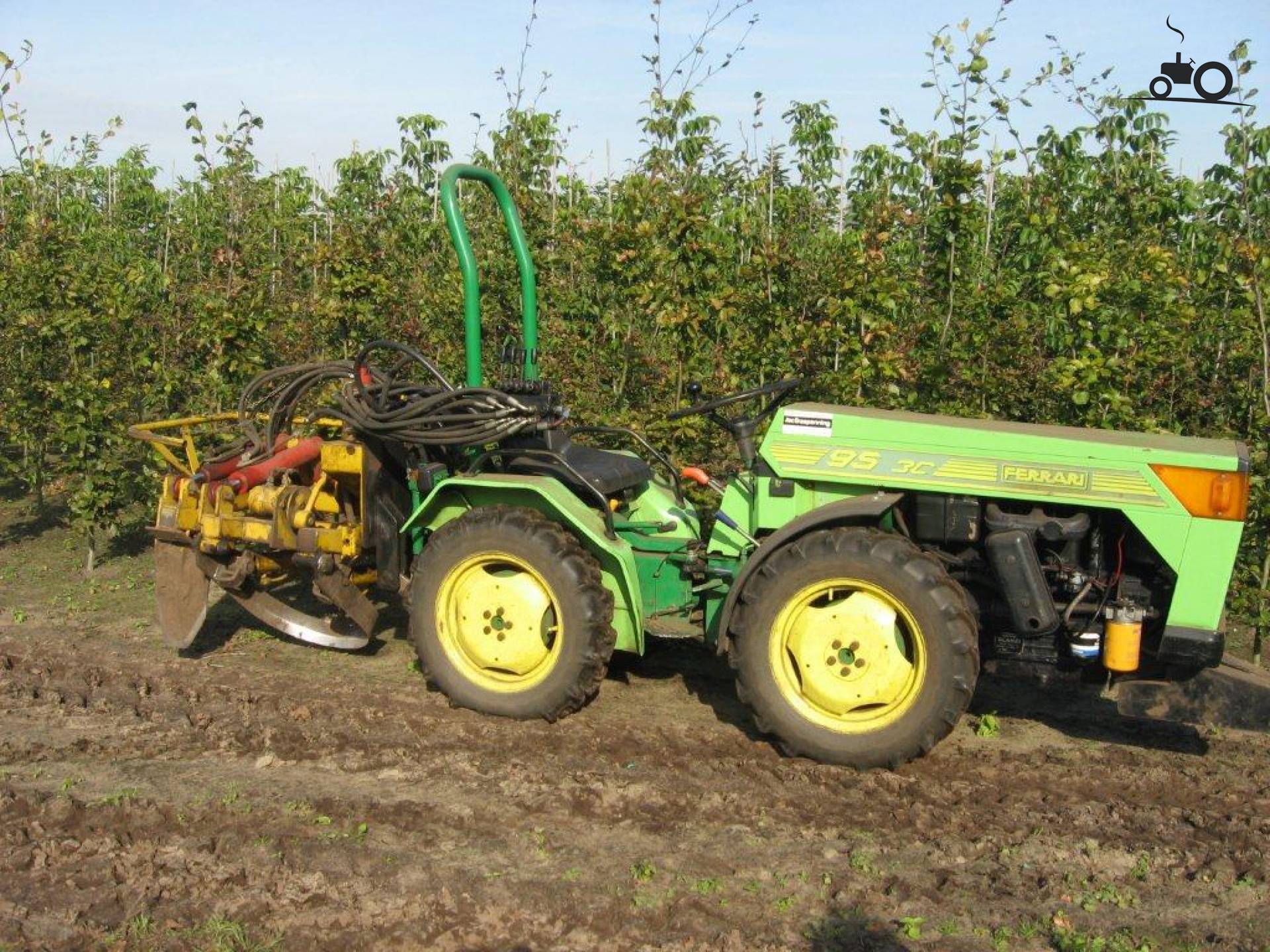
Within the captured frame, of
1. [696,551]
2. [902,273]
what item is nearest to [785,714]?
[696,551]

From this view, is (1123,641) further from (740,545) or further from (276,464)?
(276,464)

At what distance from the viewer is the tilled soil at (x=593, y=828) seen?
3602 mm

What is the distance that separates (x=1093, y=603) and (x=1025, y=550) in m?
0.39

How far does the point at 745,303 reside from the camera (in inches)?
306

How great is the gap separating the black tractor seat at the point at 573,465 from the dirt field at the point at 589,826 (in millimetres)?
995

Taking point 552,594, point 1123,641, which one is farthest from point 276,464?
point 1123,641

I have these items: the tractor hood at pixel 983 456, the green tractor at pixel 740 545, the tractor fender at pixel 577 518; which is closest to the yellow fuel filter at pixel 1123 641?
the green tractor at pixel 740 545

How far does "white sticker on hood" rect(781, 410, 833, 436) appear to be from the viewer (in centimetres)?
496

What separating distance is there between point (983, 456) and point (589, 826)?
6.61ft

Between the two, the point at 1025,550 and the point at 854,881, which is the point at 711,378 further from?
the point at 854,881

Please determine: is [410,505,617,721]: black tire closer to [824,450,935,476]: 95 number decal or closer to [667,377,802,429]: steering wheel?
[667,377,802,429]: steering wheel

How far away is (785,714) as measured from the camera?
4.83m

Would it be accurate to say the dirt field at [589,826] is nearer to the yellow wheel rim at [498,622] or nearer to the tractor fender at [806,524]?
the yellow wheel rim at [498,622]

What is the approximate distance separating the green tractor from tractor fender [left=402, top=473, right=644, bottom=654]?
1 cm
